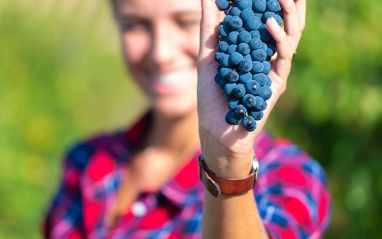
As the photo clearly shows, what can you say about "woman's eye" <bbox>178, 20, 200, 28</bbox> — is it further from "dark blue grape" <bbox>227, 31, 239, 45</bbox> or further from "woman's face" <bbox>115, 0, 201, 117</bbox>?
"dark blue grape" <bbox>227, 31, 239, 45</bbox>

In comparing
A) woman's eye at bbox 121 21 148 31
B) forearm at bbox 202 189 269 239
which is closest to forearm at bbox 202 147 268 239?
forearm at bbox 202 189 269 239

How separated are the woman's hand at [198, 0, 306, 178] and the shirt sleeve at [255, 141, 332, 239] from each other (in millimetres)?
220

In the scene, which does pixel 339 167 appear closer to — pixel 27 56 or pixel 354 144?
pixel 354 144

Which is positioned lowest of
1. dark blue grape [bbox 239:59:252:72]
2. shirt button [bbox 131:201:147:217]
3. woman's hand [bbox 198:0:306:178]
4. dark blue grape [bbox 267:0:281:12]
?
shirt button [bbox 131:201:147:217]

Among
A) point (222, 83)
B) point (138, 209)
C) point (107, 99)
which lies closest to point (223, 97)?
point (222, 83)

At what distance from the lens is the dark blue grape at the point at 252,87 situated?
2.71ft

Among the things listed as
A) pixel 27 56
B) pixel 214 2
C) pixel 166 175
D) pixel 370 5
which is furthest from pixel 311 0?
pixel 27 56

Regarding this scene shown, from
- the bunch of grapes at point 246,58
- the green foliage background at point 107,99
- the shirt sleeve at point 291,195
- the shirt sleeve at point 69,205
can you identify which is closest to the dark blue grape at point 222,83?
the bunch of grapes at point 246,58

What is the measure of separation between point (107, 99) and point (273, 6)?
10.6ft

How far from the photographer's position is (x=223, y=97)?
0.90 metres

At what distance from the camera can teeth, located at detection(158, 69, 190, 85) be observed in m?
1.48

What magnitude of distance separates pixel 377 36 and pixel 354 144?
405 millimetres

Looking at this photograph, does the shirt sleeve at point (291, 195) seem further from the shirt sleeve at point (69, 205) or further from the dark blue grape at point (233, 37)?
the shirt sleeve at point (69, 205)

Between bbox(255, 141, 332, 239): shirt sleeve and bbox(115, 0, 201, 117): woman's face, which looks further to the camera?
bbox(115, 0, 201, 117): woman's face
